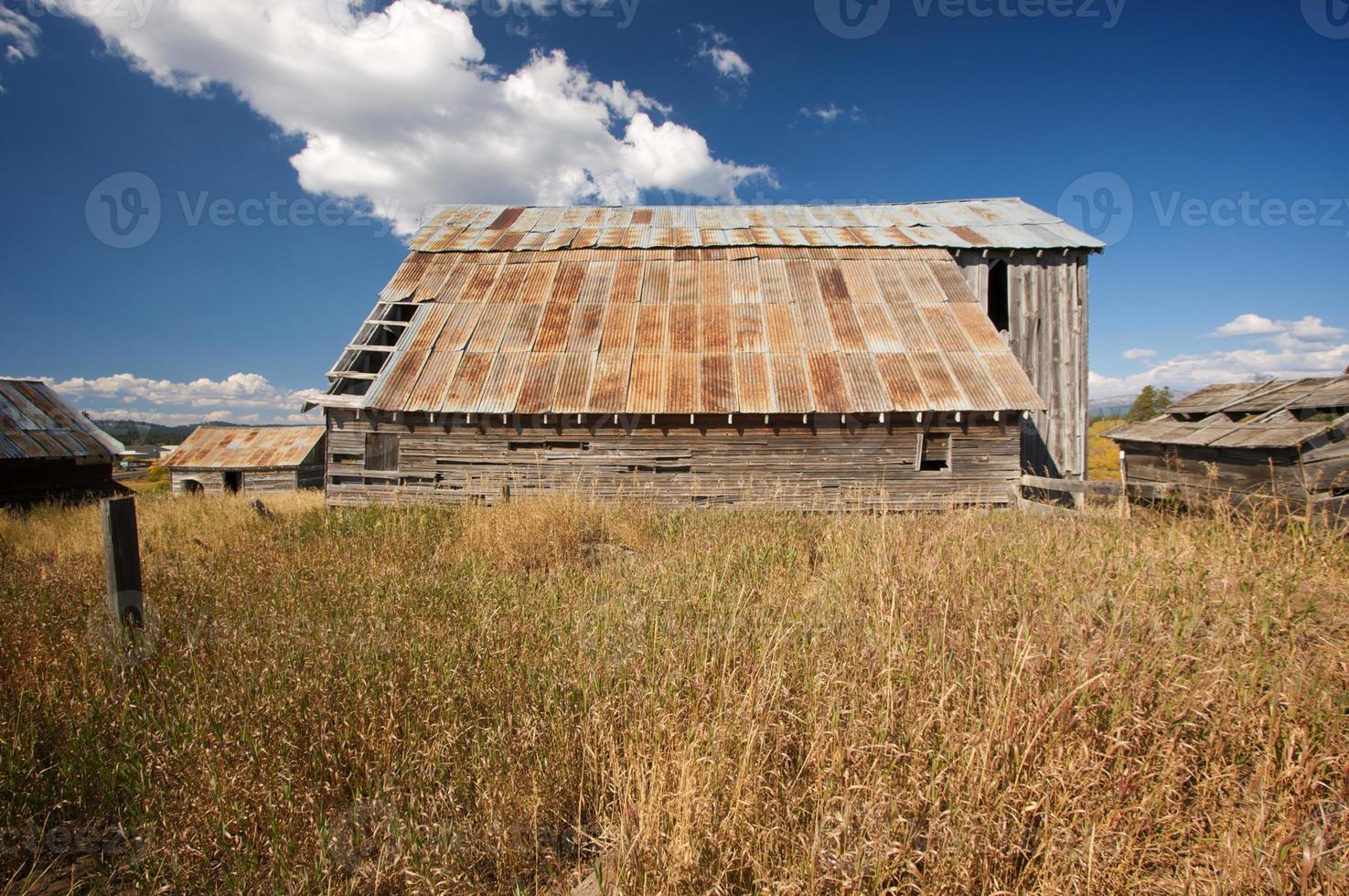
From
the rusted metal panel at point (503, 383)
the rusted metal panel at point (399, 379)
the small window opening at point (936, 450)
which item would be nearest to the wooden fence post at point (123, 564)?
the rusted metal panel at point (503, 383)

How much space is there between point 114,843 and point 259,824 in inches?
28.4

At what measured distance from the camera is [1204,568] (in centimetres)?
401

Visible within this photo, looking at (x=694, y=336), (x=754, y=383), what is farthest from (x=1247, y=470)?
(x=694, y=336)

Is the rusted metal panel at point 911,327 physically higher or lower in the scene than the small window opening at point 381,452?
higher

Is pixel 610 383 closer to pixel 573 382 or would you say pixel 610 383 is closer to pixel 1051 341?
pixel 573 382

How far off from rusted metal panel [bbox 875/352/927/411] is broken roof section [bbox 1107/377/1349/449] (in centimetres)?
334

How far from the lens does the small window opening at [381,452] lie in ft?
40.8

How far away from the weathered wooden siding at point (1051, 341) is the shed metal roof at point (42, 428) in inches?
1004

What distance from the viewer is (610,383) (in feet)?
40.2

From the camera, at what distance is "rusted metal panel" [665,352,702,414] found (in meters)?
11.8

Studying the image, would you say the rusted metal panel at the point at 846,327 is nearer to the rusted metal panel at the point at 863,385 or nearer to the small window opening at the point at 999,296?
the rusted metal panel at the point at 863,385

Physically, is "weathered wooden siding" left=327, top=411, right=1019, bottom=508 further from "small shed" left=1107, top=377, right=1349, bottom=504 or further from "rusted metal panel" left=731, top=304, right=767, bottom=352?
"small shed" left=1107, top=377, right=1349, bottom=504

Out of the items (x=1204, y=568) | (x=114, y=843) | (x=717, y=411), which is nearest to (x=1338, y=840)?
(x=1204, y=568)

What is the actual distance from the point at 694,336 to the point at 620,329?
74.7 inches
